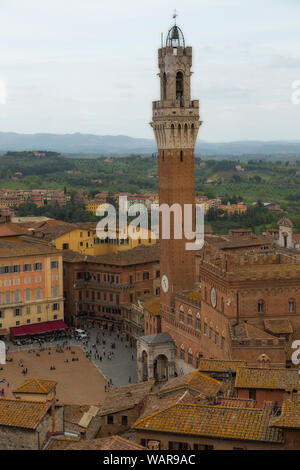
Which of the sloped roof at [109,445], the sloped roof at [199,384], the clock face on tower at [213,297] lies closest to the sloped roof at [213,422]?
the sloped roof at [109,445]

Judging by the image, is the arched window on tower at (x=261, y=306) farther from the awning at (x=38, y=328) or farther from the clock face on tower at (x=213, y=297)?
the awning at (x=38, y=328)

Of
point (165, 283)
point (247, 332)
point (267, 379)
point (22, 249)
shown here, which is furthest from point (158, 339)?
point (267, 379)

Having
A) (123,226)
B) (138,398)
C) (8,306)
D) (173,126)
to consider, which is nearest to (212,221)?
(123,226)

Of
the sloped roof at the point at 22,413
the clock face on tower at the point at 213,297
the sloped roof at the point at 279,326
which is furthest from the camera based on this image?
the clock face on tower at the point at 213,297

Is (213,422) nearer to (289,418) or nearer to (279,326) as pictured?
(289,418)

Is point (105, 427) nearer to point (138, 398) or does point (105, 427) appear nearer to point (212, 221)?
point (138, 398)

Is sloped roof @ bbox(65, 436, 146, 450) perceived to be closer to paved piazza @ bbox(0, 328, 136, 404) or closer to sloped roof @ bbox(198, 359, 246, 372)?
sloped roof @ bbox(198, 359, 246, 372)
